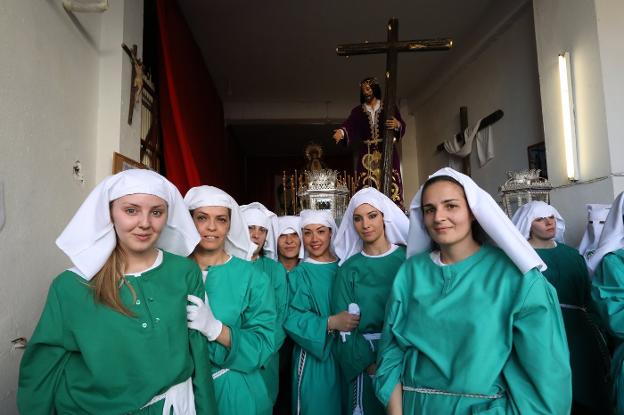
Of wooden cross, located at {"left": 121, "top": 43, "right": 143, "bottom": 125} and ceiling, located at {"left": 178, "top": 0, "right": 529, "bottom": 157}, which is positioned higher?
ceiling, located at {"left": 178, "top": 0, "right": 529, "bottom": 157}

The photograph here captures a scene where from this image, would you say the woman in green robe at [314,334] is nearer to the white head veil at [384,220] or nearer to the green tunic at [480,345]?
the white head veil at [384,220]

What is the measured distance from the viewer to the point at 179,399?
64.1 inches

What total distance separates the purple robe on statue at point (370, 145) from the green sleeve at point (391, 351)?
3.46 metres

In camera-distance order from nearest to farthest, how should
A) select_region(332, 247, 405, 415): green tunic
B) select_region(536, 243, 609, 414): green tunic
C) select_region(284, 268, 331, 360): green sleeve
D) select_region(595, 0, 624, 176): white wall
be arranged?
select_region(332, 247, 405, 415): green tunic, select_region(284, 268, 331, 360): green sleeve, select_region(536, 243, 609, 414): green tunic, select_region(595, 0, 624, 176): white wall

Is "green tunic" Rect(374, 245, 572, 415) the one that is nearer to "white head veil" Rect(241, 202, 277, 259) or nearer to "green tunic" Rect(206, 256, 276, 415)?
"green tunic" Rect(206, 256, 276, 415)

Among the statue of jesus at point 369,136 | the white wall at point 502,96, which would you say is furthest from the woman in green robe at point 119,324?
the white wall at point 502,96

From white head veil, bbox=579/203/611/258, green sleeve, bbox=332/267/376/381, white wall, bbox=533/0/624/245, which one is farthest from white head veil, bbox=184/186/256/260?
white wall, bbox=533/0/624/245

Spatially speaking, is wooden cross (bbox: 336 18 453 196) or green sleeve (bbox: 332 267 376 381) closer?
green sleeve (bbox: 332 267 376 381)

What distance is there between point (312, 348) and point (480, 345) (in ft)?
4.20

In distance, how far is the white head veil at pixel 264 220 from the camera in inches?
125

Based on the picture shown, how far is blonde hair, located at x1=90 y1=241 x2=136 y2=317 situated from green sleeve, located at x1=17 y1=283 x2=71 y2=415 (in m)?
0.15

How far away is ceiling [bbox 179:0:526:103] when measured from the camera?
6008mm

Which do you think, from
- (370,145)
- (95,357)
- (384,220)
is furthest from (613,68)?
(95,357)

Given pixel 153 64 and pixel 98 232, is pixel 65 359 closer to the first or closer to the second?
pixel 98 232
